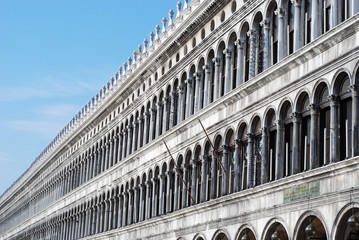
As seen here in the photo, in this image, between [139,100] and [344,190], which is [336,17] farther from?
[139,100]

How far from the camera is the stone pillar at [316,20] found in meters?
25.9

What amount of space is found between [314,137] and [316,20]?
13.5ft

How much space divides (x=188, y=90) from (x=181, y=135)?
2.36 meters

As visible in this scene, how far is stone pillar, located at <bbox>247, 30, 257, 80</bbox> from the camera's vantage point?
3070cm

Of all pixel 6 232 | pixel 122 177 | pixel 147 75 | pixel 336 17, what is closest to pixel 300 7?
pixel 336 17

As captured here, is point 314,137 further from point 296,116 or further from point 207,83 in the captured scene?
point 207,83

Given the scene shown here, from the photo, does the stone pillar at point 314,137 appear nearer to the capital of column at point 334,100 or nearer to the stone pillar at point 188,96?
the capital of column at point 334,100

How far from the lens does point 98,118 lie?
192 feet

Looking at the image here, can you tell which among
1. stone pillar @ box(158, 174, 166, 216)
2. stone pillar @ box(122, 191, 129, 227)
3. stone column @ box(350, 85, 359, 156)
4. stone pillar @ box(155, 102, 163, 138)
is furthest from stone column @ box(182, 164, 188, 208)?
stone column @ box(350, 85, 359, 156)

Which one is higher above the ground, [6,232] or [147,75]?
[147,75]

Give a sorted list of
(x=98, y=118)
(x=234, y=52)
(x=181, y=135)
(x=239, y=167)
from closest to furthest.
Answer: (x=239, y=167) → (x=234, y=52) → (x=181, y=135) → (x=98, y=118)

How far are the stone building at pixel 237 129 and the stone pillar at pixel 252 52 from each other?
0.14 feet

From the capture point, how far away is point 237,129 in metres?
31.1

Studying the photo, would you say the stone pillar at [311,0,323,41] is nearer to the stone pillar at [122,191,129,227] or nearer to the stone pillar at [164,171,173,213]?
the stone pillar at [164,171,173,213]
